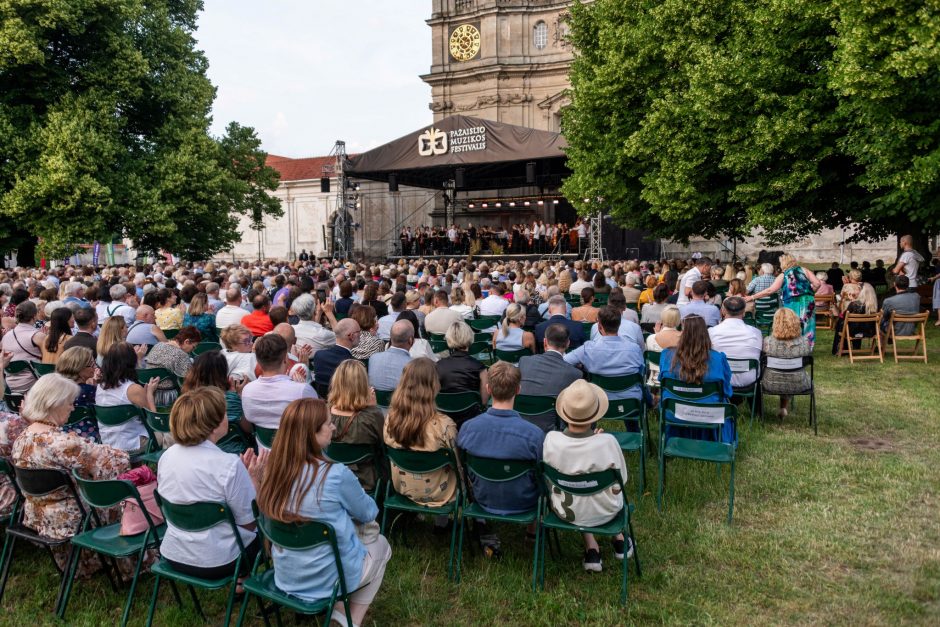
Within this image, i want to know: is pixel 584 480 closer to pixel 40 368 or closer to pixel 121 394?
pixel 121 394

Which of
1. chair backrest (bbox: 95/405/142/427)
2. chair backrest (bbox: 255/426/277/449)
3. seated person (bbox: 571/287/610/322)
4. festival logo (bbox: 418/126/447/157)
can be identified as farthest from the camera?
festival logo (bbox: 418/126/447/157)

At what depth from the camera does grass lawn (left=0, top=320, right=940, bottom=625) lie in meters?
3.80

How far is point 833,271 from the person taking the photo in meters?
16.4

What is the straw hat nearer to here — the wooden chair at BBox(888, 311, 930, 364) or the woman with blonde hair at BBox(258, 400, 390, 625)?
the woman with blonde hair at BBox(258, 400, 390, 625)

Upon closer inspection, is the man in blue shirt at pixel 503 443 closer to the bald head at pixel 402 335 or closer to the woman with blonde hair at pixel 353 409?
the woman with blonde hair at pixel 353 409

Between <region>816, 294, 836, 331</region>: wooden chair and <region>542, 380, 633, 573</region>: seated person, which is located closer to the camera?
<region>542, 380, 633, 573</region>: seated person

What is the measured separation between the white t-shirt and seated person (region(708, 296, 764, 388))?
5.06 meters

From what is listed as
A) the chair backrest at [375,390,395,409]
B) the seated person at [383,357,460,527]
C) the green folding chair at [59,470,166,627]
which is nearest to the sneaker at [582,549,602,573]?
the seated person at [383,357,460,527]

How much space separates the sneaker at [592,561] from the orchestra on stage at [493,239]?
24.0 meters

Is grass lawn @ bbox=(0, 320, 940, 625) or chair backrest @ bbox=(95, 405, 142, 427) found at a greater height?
chair backrest @ bbox=(95, 405, 142, 427)

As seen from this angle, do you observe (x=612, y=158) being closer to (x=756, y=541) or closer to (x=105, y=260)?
(x=756, y=541)

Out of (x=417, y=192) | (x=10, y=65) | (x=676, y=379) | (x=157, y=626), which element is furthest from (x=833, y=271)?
(x=10, y=65)

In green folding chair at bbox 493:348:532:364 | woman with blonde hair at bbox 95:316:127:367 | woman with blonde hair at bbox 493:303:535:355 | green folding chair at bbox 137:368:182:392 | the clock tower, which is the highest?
the clock tower

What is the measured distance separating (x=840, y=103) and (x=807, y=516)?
11.3 m
